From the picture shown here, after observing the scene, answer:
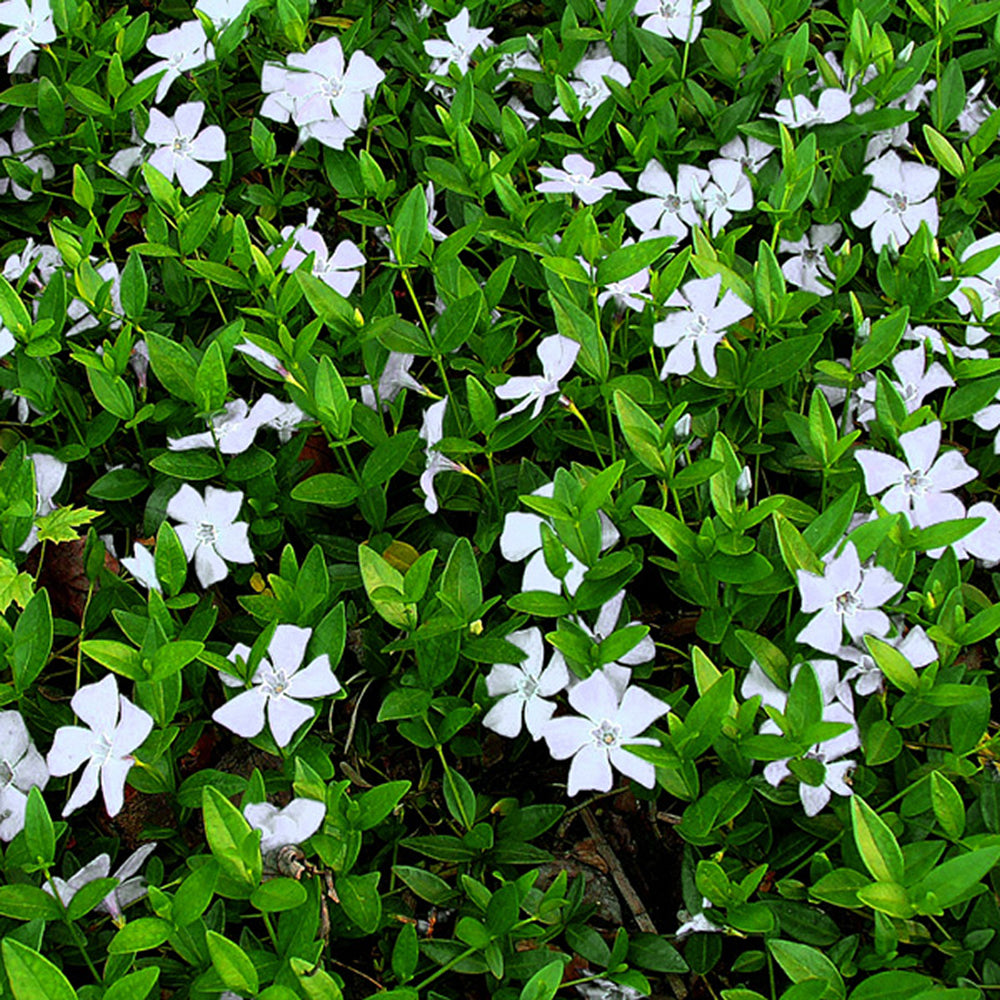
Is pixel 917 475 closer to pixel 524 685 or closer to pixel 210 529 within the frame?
pixel 524 685

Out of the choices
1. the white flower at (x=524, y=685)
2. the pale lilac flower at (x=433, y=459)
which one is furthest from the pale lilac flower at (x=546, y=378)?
the white flower at (x=524, y=685)

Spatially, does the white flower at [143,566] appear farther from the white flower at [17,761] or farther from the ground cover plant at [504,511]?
the white flower at [17,761]

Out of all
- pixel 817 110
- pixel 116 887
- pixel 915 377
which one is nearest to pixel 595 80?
pixel 817 110

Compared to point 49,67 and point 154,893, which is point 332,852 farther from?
point 49,67

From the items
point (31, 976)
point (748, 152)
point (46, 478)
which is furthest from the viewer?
point (748, 152)

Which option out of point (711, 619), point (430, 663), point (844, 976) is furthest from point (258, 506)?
point (844, 976)

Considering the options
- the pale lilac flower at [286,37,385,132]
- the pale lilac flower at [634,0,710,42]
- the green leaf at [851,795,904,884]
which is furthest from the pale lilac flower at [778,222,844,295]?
the green leaf at [851,795,904,884]
